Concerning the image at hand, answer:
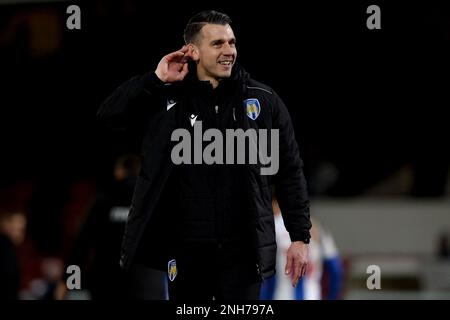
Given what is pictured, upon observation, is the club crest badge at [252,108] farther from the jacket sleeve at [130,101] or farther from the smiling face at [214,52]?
the jacket sleeve at [130,101]

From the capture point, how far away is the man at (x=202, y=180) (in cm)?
376

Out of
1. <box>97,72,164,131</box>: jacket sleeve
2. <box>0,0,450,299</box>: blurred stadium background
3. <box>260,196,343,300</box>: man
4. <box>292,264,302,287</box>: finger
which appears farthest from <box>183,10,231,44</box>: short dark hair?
<box>260,196,343,300</box>: man

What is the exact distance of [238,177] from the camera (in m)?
3.80

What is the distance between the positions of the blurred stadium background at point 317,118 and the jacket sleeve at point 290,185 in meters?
1.89

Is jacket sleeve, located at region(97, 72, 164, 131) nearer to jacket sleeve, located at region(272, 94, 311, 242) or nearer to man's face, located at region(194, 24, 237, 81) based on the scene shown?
man's face, located at region(194, 24, 237, 81)

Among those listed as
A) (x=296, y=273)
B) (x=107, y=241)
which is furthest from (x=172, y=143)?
(x=107, y=241)

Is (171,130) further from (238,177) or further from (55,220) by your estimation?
(55,220)

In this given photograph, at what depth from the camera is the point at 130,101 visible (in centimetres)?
377

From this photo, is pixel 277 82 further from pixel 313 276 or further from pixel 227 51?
pixel 227 51

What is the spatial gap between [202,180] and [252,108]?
38 cm

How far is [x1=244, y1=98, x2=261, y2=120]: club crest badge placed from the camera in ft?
12.6

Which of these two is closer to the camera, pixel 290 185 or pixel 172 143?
pixel 172 143

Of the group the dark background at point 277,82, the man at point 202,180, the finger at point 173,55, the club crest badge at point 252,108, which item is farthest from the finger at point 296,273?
the dark background at point 277,82
